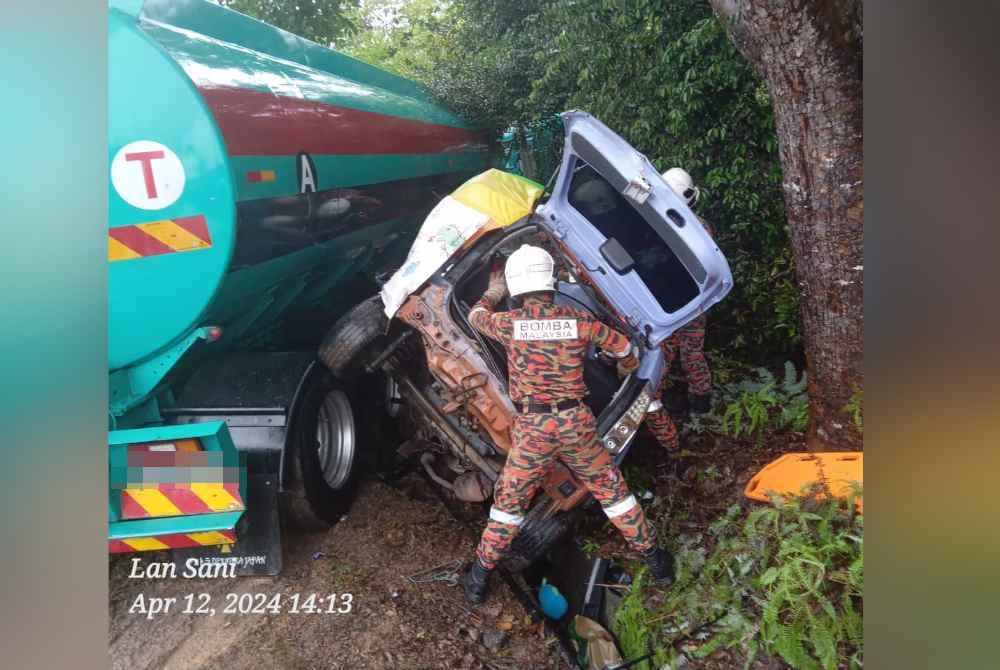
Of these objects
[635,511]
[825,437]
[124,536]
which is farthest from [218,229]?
[825,437]

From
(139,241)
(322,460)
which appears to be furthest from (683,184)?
(139,241)

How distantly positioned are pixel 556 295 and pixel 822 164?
56.1 inches

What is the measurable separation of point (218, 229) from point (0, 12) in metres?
1.04

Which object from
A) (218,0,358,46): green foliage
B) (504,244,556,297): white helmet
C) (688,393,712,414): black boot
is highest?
(218,0,358,46): green foliage

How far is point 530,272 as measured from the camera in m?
2.83

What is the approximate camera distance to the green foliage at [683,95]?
151 inches

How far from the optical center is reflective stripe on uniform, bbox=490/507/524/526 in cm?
296

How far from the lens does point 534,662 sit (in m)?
2.81

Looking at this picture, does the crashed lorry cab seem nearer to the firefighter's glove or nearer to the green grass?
the firefighter's glove

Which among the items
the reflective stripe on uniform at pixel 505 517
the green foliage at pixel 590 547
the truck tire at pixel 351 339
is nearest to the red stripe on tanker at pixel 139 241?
the truck tire at pixel 351 339

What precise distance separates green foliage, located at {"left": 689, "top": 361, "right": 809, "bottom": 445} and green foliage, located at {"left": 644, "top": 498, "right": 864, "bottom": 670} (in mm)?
862

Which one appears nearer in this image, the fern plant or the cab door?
the cab door

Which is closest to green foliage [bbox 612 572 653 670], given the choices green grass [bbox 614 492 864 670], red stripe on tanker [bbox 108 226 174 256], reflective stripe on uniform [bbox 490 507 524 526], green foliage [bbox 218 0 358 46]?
green grass [bbox 614 492 864 670]

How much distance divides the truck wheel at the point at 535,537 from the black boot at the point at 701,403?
57.4 inches
